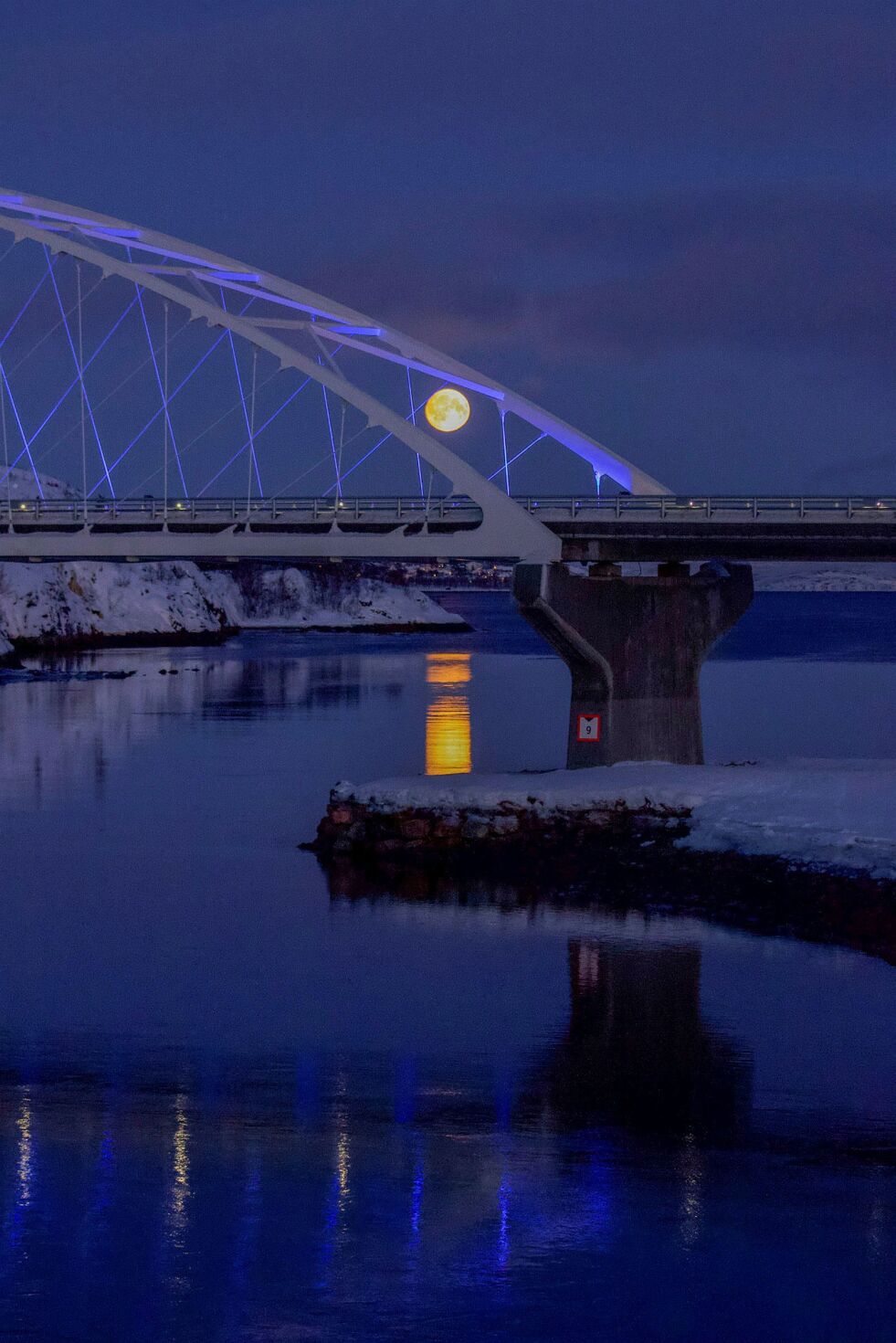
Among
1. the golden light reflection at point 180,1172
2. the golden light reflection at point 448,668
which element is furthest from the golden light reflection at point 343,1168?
the golden light reflection at point 448,668

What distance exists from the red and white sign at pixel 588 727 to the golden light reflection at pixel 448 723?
735cm

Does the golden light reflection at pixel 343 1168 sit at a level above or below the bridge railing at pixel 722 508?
below

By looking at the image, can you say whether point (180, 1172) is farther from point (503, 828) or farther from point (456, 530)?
point (456, 530)

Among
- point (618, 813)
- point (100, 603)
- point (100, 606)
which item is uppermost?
point (100, 603)

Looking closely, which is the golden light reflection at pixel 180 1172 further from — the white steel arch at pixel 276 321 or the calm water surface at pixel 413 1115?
the white steel arch at pixel 276 321

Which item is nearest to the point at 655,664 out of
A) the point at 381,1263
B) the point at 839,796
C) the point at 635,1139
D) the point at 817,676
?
the point at 839,796

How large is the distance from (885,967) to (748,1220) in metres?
11.5

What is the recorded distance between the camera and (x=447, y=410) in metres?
54.8

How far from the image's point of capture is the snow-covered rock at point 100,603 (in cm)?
15600

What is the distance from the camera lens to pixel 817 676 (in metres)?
125

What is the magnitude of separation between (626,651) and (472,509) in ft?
22.7

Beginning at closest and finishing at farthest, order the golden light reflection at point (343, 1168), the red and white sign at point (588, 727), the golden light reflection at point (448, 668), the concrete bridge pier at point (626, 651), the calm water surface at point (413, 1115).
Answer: the calm water surface at point (413, 1115)
the golden light reflection at point (343, 1168)
the red and white sign at point (588, 727)
the concrete bridge pier at point (626, 651)
the golden light reflection at point (448, 668)

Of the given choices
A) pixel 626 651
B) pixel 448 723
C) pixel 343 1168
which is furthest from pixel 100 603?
pixel 343 1168

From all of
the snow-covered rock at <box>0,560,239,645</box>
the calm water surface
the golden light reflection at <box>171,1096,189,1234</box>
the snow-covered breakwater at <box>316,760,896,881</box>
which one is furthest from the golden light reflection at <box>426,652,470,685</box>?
the golden light reflection at <box>171,1096,189,1234</box>
